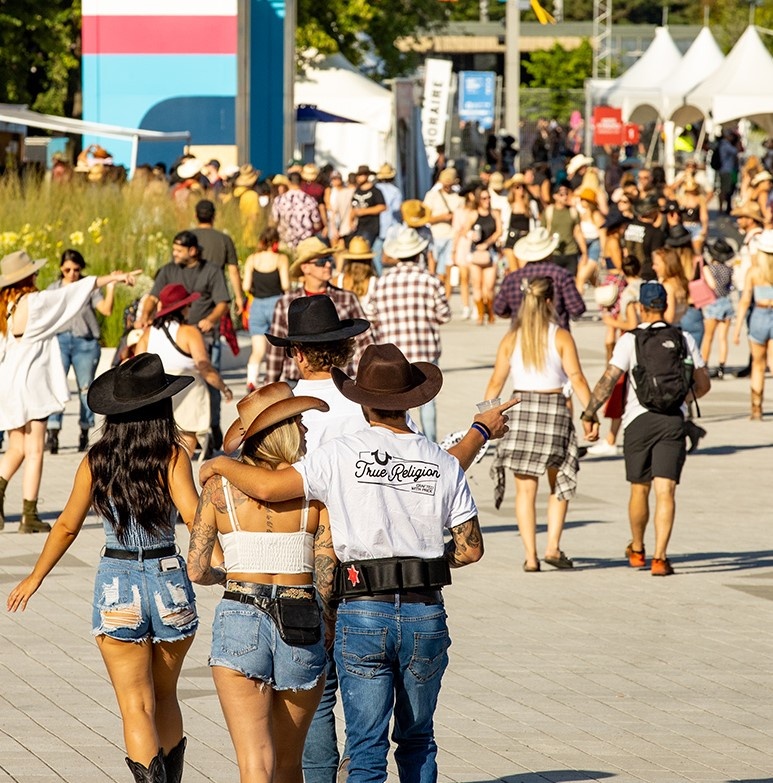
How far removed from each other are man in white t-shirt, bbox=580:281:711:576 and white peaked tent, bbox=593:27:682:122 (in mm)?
36215

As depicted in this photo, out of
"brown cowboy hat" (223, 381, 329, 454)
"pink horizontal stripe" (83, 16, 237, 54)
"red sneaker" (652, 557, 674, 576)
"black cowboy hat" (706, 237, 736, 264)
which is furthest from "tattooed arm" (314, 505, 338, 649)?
"pink horizontal stripe" (83, 16, 237, 54)

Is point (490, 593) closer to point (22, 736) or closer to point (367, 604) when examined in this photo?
point (22, 736)

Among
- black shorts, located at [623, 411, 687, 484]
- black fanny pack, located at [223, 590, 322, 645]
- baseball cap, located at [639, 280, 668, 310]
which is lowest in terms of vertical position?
black shorts, located at [623, 411, 687, 484]

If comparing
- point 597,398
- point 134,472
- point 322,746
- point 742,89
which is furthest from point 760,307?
point 742,89

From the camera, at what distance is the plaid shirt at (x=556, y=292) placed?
1326 cm

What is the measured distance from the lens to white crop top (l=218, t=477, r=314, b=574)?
4.80 meters

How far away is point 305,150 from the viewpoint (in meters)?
37.6

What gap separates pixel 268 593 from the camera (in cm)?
478

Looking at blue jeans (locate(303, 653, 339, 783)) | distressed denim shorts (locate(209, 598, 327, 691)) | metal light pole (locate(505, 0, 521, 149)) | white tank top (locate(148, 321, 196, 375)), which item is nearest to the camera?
distressed denim shorts (locate(209, 598, 327, 691))

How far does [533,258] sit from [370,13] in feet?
108

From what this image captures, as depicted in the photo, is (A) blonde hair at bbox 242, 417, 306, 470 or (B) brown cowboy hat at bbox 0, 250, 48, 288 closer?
(A) blonde hair at bbox 242, 417, 306, 470

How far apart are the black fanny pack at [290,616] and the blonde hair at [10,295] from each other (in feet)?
20.1

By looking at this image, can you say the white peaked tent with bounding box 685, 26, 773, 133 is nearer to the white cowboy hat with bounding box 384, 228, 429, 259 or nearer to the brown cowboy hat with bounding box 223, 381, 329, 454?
the white cowboy hat with bounding box 384, 228, 429, 259

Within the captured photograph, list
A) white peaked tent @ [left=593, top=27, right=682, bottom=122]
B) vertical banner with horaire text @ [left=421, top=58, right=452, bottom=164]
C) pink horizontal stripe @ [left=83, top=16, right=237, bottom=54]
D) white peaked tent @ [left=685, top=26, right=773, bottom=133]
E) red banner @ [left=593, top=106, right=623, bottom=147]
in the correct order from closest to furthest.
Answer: pink horizontal stripe @ [left=83, top=16, right=237, bottom=54], white peaked tent @ [left=685, top=26, right=773, bottom=133], vertical banner with horaire text @ [left=421, top=58, right=452, bottom=164], red banner @ [left=593, top=106, right=623, bottom=147], white peaked tent @ [left=593, top=27, right=682, bottom=122]
